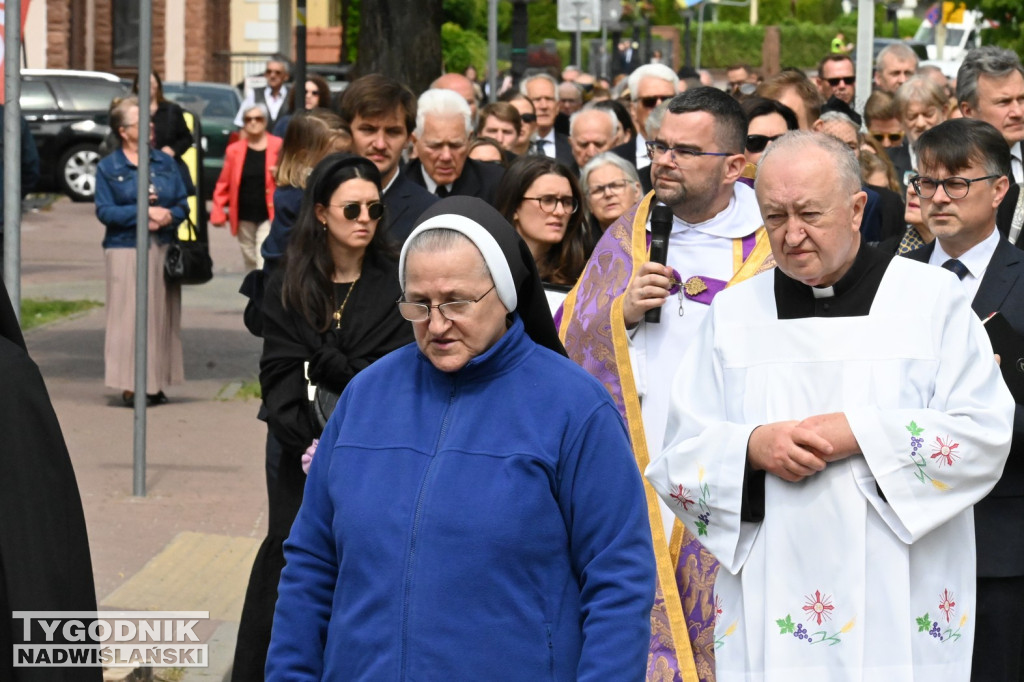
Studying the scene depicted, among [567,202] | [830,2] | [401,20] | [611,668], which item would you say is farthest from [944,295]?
[830,2]

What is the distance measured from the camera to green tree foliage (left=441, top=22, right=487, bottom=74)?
47.8 m

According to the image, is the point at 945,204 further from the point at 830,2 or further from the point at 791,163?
the point at 830,2

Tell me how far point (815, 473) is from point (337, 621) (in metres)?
1.35

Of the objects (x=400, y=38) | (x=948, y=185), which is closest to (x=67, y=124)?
(x=400, y=38)

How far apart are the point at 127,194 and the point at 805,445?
26.6 feet

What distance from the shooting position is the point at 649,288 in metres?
5.48

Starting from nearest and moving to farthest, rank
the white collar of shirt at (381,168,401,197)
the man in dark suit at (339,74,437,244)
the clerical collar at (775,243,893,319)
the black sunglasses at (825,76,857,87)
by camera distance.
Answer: the clerical collar at (775,243,893,319)
the white collar of shirt at (381,168,401,197)
the man in dark suit at (339,74,437,244)
the black sunglasses at (825,76,857,87)

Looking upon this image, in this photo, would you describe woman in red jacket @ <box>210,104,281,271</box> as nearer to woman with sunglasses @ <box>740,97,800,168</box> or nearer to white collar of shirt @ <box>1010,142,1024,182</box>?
woman with sunglasses @ <box>740,97,800,168</box>

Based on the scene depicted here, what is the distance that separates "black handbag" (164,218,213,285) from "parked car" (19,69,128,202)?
16565mm

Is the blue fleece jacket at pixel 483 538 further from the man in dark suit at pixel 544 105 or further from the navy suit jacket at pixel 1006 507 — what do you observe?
the man in dark suit at pixel 544 105

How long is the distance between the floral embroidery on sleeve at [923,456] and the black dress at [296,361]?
208cm

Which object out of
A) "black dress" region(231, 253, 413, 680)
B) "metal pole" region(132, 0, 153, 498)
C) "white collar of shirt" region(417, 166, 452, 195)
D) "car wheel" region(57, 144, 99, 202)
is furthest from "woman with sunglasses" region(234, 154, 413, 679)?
"car wheel" region(57, 144, 99, 202)

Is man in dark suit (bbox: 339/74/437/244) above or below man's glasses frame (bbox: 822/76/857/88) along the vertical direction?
below

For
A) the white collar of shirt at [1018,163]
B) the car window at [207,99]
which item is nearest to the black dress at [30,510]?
the white collar of shirt at [1018,163]
